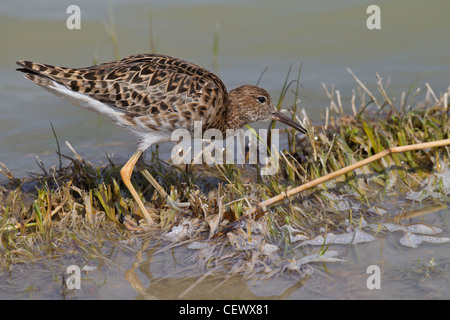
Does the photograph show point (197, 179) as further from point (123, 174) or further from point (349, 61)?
point (349, 61)

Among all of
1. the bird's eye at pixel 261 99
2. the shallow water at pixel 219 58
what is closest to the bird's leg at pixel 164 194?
the shallow water at pixel 219 58

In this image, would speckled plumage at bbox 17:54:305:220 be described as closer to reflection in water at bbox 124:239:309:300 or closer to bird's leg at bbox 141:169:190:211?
bird's leg at bbox 141:169:190:211

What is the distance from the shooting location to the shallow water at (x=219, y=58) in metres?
4.62

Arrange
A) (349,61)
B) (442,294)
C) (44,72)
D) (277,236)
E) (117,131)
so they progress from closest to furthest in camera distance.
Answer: (442,294)
(277,236)
(44,72)
(117,131)
(349,61)

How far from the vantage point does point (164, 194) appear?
18.1 feet

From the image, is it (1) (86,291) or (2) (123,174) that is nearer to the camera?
(1) (86,291)

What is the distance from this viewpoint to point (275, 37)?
33.9ft

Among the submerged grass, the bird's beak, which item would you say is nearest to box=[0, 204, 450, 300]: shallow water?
the submerged grass

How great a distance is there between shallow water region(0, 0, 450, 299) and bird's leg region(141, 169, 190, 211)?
562 mm

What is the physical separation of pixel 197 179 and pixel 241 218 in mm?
1276

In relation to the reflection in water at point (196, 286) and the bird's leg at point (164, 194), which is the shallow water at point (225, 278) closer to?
the reflection in water at point (196, 286)

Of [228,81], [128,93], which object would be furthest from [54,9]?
[128,93]

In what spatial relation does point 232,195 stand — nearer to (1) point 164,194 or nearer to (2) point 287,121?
(1) point 164,194

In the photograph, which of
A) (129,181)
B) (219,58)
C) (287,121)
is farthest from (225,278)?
(219,58)
